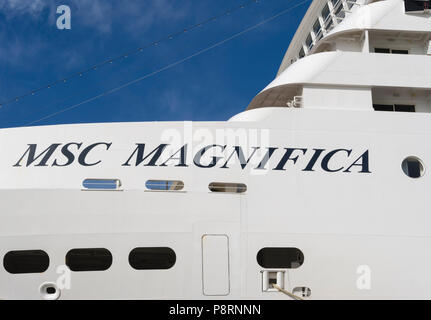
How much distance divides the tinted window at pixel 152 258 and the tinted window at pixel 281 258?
1.40 metres

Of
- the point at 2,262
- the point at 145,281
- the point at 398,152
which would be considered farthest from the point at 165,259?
the point at 398,152

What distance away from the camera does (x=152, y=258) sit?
7.89 metres

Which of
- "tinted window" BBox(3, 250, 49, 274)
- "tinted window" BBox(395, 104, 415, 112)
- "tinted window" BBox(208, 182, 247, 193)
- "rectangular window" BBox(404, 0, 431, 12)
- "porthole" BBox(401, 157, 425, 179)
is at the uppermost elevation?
"rectangular window" BBox(404, 0, 431, 12)

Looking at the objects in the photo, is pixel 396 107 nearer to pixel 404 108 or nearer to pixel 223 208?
pixel 404 108

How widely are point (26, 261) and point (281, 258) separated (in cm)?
401

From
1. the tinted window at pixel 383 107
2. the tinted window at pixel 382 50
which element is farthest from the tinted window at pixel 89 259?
the tinted window at pixel 382 50

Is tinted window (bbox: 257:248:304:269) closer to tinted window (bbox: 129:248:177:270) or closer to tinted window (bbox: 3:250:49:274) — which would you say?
tinted window (bbox: 129:248:177:270)

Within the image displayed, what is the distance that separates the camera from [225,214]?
26.6ft

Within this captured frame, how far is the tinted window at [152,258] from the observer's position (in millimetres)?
7836

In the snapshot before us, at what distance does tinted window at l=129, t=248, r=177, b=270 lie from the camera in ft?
25.7

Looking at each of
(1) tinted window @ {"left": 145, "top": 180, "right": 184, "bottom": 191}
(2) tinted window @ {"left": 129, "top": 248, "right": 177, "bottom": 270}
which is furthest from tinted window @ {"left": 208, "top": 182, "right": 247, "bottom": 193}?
(2) tinted window @ {"left": 129, "top": 248, "right": 177, "bottom": 270}

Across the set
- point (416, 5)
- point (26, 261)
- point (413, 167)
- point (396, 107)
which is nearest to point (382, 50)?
point (416, 5)

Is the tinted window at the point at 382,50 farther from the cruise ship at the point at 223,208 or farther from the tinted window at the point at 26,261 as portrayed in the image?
the tinted window at the point at 26,261

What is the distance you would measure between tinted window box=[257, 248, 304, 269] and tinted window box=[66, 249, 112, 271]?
7.86 ft
